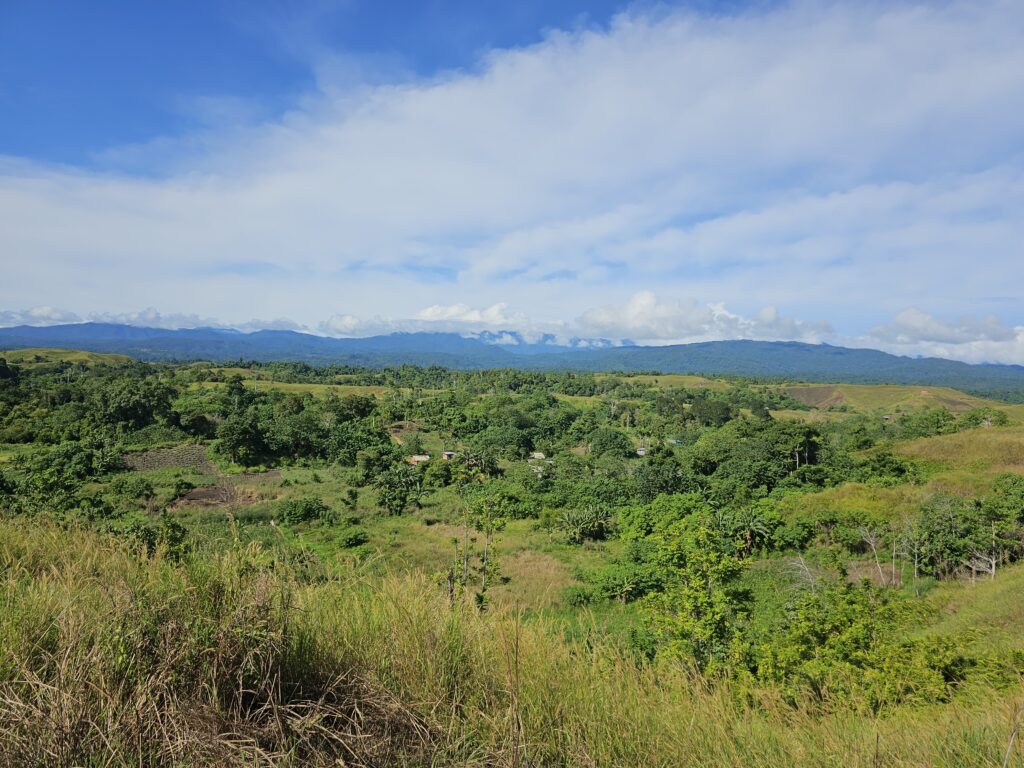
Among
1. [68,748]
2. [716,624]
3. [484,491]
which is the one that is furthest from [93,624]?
[484,491]

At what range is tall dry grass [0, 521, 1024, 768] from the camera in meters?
1.74

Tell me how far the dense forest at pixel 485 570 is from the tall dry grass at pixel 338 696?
0.7 inches

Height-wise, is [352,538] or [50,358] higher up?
[50,358]

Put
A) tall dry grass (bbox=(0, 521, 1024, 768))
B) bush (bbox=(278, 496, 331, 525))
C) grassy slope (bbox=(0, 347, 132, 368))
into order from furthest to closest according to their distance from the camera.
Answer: grassy slope (bbox=(0, 347, 132, 368)) → bush (bbox=(278, 496, 331, 525)) → tall dry grass (bbox=(0, 521, 1024, 768))

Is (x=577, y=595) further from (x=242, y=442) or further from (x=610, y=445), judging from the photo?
(x=242, y=442)

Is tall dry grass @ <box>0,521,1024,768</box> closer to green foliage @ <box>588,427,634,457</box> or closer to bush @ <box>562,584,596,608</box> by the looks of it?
bush @ <box>562,584,596,608</box>

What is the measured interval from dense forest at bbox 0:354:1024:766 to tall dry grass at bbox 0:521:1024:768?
0.06 feet

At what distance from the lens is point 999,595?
15555 mm

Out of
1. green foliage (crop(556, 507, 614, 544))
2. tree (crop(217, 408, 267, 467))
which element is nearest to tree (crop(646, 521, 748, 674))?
green foliage (crop(556, 507, 614, 544))

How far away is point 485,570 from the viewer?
1545 centimetres

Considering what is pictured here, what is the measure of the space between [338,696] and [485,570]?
46.0ft

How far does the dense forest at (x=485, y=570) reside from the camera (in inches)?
79.8

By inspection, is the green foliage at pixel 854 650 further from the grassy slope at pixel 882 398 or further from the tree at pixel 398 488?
the grassy slope at pixel 882 398

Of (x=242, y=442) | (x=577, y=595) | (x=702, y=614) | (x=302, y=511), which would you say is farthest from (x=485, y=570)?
(x=242, y=442)
